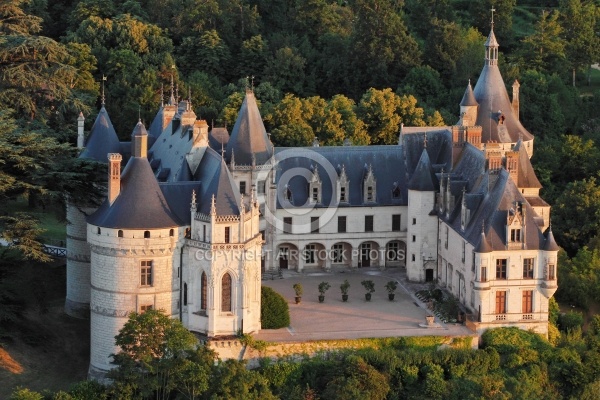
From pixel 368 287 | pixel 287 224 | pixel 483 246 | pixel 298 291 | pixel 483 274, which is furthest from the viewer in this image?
pixel 287 224

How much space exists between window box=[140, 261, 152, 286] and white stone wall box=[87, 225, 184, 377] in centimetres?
21

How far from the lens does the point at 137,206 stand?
7819 cm

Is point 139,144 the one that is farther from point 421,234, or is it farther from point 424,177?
point 421,234

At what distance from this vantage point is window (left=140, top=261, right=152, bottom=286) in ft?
257

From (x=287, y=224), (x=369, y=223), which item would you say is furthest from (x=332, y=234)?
(x=287, y=224)

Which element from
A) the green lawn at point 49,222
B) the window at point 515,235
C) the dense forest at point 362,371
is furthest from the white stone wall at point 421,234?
the green lawn at point 49,222

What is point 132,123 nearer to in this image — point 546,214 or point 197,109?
point 197,109

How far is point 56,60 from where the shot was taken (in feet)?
331

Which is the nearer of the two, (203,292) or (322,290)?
(203,292)

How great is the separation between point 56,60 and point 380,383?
117ft

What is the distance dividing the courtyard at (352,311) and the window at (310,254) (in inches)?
44.7

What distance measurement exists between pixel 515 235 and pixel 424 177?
980cm

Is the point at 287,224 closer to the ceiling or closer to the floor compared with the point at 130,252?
closer to the ceiling

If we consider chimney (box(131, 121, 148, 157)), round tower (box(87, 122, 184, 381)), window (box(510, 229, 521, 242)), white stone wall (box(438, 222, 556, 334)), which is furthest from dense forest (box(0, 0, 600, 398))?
window (box(510, 229, 521, 242))
